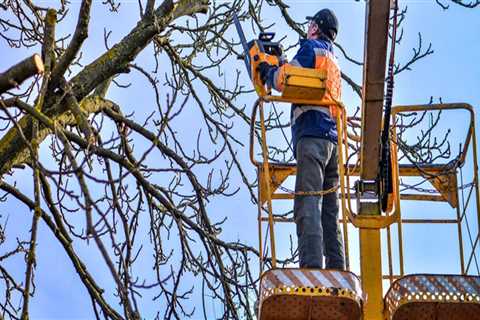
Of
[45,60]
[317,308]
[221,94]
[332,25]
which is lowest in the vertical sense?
[317,308]

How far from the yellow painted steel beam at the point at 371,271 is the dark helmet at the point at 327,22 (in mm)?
1471

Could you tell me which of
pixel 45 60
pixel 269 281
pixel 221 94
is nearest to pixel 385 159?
pixel 269 281

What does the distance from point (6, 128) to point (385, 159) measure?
10.5 feet

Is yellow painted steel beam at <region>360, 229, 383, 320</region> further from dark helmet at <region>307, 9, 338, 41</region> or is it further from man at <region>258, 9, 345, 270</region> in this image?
dark helmet at <region>307, 9, 338, 41</region>

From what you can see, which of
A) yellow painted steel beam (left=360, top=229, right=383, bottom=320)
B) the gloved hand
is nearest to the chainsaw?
the gloved hand

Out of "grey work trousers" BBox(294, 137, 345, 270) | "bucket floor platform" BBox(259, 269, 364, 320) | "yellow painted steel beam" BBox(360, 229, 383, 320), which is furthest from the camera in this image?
"yellow painted steel beam" BBox(360, 229, 383, 320)

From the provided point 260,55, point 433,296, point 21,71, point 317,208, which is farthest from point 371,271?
point 21,71

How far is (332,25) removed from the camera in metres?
7.78

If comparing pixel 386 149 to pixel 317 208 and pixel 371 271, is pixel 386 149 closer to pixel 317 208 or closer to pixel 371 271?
pixel 317 208

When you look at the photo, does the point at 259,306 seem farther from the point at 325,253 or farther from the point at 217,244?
the point at 217,244

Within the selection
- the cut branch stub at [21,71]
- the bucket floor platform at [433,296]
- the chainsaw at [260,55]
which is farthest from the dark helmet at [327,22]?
the cut branch stub at [21,71]

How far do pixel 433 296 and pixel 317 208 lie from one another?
100 centimetres

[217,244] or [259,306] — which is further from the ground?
[217,244]

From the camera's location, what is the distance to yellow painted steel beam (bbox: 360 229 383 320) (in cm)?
763
